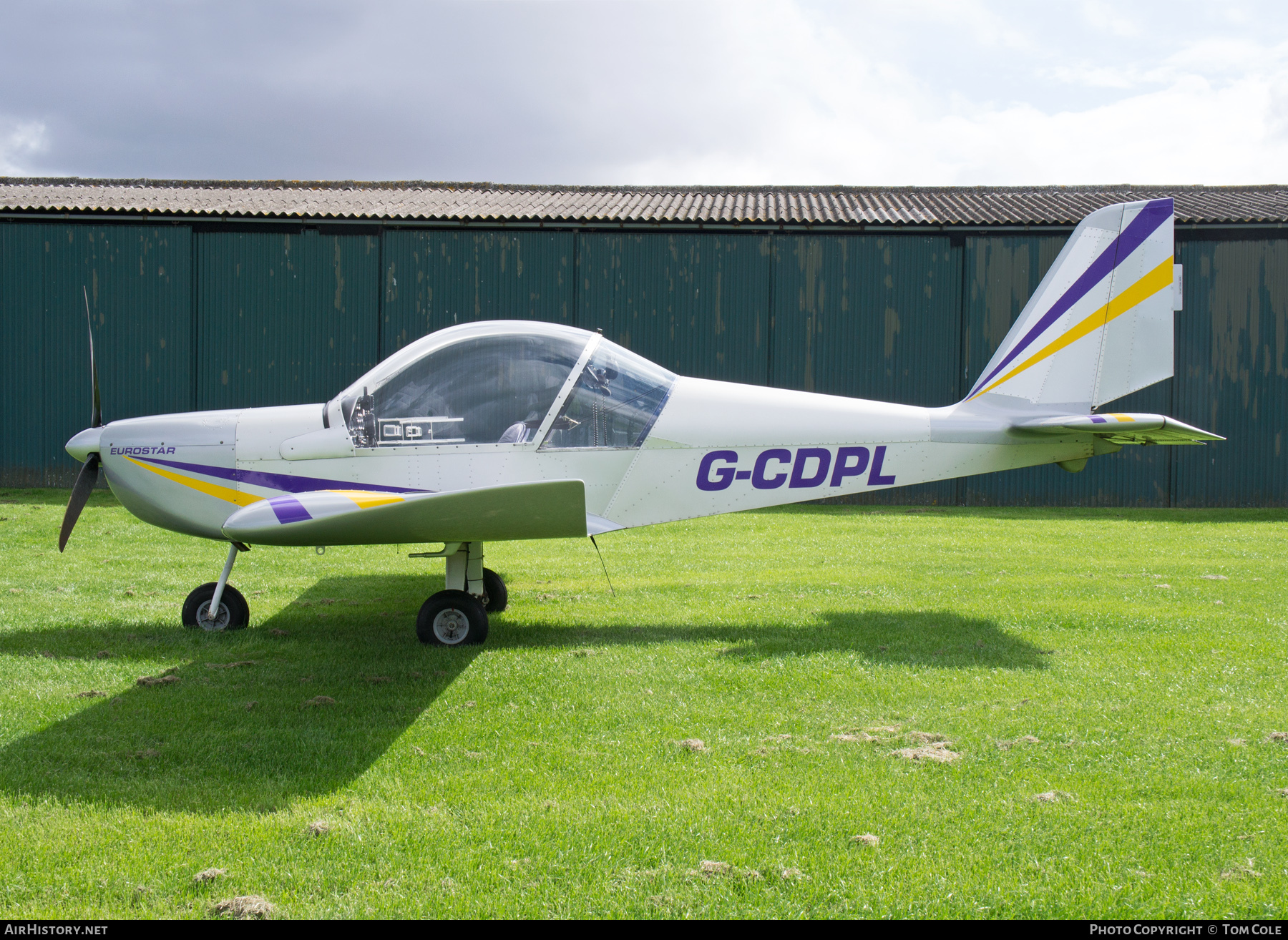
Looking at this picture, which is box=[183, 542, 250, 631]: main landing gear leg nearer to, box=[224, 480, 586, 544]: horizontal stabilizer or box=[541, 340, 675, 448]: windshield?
box=[224, 480, 586, 544]: horizontal stabilizer

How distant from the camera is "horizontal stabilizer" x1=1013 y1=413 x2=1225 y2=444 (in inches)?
224

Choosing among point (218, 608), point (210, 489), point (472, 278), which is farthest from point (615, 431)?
point (472, 278)

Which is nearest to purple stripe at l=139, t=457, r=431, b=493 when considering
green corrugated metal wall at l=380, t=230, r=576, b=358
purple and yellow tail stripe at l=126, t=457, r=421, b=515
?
purple and yellow tail stripe at l=126, t=457, r=421, b=515

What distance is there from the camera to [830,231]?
54.7 ft

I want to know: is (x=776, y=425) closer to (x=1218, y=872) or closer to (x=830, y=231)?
(x=1218, y=872)

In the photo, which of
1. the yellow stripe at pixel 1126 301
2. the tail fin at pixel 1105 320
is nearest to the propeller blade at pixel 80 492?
the tail fin at pixel 1105 320

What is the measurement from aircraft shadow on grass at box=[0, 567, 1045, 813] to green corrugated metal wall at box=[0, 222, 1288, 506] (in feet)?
32.4

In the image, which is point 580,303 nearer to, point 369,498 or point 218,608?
point 218,608

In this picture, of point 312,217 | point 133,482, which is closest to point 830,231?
point 312,217

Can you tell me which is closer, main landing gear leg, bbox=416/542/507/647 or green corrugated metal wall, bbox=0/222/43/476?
main landing gear leg, bbox=416/542/507/647

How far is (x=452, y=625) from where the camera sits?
19.6 ft

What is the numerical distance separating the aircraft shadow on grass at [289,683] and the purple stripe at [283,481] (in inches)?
40.9

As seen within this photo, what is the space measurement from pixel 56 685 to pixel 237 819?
2.40 meters

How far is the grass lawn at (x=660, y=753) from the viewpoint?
9.21ft
